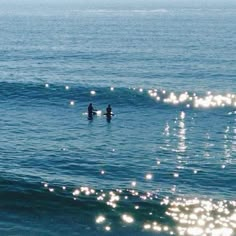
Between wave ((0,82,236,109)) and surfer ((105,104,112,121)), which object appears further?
wave ((0,82,236,109))

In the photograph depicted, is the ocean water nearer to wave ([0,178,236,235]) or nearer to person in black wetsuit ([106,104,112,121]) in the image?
wave ([0,178,236,235])

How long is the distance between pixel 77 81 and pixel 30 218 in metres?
59.1

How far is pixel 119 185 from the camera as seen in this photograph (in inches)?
1987

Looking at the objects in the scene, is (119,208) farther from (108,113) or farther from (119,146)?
(108,113)

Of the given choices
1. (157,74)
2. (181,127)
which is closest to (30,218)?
(181,127)

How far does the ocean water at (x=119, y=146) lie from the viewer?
Result: 44312 mm

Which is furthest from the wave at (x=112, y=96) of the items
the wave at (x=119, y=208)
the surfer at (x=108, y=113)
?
the wave at (x=119, y=208)

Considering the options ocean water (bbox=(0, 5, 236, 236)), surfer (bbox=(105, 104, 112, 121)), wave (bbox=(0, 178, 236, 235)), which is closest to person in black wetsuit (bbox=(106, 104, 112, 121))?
surfer (bbox=(105, 104, 112, 121))

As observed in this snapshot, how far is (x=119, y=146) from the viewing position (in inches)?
2516

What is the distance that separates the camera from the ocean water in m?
44.3

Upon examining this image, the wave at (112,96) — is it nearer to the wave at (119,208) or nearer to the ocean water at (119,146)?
the ocean water at (119,146)

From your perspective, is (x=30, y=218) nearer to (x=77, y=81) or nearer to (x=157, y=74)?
(x=77, y=81)

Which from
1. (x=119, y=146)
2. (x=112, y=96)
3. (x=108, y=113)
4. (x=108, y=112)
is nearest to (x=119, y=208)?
(x=119, y=146)

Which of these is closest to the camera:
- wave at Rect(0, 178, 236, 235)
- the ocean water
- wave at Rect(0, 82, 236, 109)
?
wave at Rect(0, 178, 236, 235)
